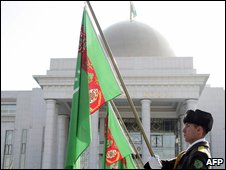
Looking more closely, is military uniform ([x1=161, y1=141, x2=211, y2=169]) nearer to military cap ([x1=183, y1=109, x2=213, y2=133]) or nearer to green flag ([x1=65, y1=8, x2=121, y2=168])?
military cap ([x1=183, y1=109, x2=213, y2=133])

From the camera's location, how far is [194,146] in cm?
291

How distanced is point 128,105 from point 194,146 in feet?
88.6

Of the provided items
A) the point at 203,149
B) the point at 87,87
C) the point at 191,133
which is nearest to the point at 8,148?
the point at 87,87

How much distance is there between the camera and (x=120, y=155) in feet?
24.5

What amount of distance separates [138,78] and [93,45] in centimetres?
1994

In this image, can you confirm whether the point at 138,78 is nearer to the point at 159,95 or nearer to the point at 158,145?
the point at 159,95

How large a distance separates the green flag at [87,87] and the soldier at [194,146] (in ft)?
5.47

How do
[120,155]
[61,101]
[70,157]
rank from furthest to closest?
[61,101] → [120,155] → [70,157]

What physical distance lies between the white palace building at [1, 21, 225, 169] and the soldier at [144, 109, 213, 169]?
2105 centimetres

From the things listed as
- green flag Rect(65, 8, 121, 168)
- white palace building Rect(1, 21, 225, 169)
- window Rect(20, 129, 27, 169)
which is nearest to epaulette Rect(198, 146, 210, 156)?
green flag Rect(65, 8, 121, 168)

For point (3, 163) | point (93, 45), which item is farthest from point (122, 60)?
point (93, 45)

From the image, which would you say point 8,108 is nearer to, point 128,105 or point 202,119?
point 128,105

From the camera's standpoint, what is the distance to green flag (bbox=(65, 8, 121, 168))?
16.2ft

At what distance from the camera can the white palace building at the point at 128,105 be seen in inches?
998
